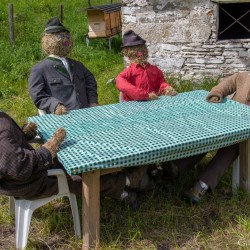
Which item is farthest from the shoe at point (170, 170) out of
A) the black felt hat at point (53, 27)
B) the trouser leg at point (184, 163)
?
the black felt hat at point (53, 27)

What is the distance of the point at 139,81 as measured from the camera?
4512mm

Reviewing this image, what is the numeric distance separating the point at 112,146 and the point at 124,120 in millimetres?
623

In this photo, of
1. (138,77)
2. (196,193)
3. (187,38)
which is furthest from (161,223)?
(187,38)

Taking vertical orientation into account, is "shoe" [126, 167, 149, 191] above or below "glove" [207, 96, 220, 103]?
below

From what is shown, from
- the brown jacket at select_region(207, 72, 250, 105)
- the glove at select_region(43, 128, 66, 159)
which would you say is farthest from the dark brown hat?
the glove at select_region(43, 128, 66, 159)

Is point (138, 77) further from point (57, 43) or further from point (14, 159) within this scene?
point (14, 159)

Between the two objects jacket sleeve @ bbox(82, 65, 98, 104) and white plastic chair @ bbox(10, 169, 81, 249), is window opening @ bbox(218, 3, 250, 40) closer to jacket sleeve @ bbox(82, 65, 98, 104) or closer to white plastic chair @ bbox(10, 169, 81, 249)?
jacket sleeve @ bbox(82, 65, 98, 104)

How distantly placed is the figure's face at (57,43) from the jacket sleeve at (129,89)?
624 mm

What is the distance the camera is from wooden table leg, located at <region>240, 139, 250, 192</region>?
11.7 ft

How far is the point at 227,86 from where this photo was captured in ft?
13.5

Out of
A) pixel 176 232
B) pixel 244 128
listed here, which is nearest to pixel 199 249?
pixel 176 232

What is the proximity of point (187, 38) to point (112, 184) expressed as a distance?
4.01 metres

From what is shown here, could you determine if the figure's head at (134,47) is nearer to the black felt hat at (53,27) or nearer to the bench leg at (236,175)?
the black felt hat at (53,27)

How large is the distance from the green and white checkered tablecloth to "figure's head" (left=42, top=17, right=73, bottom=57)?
0.80m
